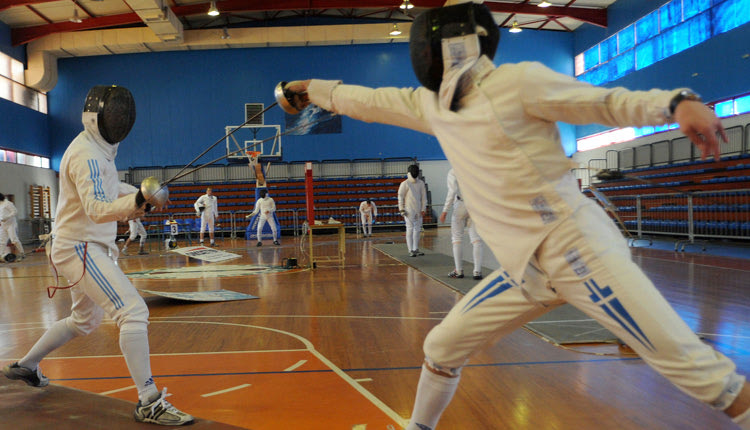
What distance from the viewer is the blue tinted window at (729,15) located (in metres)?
12.9

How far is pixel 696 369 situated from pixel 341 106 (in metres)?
1.39

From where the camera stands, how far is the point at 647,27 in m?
16.6

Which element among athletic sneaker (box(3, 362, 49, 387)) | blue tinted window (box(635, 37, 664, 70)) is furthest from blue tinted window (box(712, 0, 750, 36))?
athletic sneaker (box(3, 362, 49, 387))

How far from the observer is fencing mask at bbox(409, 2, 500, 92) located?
1618 mm

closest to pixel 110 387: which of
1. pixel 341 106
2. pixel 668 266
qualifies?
pixel 341 106

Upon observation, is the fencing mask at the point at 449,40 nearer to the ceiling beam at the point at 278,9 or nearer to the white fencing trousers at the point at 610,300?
the white fencing trousers at the point at 610,300

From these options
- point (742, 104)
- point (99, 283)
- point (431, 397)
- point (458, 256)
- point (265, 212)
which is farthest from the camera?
point (265, 212)

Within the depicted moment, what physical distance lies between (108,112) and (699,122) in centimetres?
261

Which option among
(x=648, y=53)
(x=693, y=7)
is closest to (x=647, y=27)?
(x=648, y=53)

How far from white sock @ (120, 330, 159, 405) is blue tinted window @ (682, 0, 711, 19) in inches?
649

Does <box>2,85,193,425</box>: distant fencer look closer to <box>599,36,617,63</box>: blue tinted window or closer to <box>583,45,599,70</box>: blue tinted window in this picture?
<box>599,36,617,63</box>: blue tinted window

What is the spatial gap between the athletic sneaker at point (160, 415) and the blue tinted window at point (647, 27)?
18.0 meters

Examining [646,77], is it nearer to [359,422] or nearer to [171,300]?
[171,300]

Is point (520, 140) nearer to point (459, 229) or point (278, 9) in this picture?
point (459, 229)
